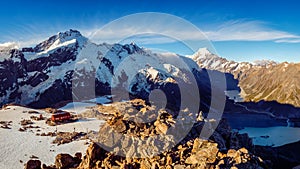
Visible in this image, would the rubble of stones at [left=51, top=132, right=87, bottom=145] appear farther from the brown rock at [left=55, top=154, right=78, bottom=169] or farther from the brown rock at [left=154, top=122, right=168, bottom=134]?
the brown rock at [left=154, top=122, right=168, bottom=134]

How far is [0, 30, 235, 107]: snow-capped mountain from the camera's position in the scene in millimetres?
118562

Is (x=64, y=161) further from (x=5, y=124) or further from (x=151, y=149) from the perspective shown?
(x=5, y=124)

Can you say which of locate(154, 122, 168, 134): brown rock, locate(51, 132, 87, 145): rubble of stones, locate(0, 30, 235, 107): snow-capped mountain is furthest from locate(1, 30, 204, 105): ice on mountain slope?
locate(154, 122, 168, 134): brown rock

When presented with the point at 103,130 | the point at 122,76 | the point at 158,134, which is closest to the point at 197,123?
the point at 158,134

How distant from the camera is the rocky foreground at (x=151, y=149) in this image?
22.5 m

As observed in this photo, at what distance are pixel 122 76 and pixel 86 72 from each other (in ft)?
77.4

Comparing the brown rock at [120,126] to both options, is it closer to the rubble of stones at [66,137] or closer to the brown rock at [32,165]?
the brown rock at [32,165]

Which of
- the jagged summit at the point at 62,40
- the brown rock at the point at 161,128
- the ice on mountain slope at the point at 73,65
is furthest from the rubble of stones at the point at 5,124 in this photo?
the jagged summit at the point at 62,40

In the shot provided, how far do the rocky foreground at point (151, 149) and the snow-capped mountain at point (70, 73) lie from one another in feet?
226

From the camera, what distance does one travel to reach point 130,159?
961 inches

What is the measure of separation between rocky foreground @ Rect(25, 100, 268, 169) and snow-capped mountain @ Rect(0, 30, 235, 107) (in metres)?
68.8

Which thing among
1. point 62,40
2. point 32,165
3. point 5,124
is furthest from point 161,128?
point 62,40

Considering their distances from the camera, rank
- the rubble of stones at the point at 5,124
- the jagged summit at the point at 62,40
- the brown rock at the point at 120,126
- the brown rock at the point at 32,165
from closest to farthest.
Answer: the brown rock at the point at 120,126 → the brown rock at the point at 32,165 → the rubble of stones at the point at 5,124 → the jagged summit at the point at 62,40

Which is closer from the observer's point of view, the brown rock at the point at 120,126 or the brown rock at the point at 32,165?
the brown rock at the point at 120,126
